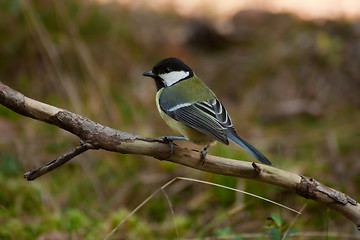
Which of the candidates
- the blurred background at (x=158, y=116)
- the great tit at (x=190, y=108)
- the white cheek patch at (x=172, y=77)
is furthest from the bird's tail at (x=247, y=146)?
the white cheek patch at (x=172, y=77)

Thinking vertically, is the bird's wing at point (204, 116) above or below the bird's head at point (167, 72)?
below

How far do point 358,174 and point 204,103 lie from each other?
1.58 meters

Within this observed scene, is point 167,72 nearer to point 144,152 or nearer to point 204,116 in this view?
point 204,116

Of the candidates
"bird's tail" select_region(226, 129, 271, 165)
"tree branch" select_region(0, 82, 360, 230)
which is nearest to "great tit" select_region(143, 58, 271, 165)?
"bird's tail" select_region(226, 129, 271, 165)

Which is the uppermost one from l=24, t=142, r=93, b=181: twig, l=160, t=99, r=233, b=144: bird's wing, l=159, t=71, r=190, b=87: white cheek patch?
l=159, t=71, r=190, b=87: white cheek patch

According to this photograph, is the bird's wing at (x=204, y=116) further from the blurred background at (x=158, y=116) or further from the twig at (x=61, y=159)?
the twig at (x=61, y=159)

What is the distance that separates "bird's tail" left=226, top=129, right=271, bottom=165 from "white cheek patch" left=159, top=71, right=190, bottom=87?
0.59 meters

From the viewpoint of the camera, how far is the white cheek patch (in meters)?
2.67

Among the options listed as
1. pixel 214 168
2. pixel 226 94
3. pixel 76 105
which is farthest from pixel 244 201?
pixel 226 94

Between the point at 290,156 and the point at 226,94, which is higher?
the point at 226,94

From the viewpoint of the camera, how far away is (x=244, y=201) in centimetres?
300

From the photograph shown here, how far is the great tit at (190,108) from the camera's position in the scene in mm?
2178

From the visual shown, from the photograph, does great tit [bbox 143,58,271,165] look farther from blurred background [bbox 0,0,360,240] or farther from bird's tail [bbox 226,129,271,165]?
blurred background [bbox 0,0,360,240]

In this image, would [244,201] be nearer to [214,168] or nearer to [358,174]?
[358,174]
